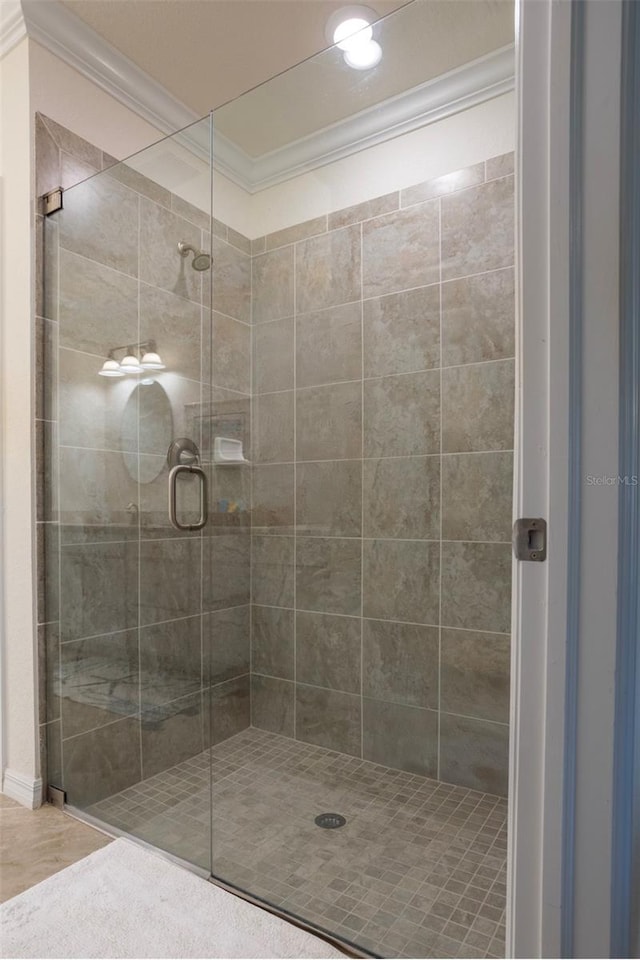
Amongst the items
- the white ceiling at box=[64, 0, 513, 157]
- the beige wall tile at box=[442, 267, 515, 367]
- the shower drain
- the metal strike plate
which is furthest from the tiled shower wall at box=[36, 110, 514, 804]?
the metal strike plate

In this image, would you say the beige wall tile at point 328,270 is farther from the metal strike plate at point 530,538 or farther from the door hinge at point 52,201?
the metal strike plate at point 530,538

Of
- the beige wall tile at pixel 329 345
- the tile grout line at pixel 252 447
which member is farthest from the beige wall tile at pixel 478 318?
the tile grout line at pixel 252 447

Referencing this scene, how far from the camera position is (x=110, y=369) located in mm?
1871

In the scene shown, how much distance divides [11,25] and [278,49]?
0.87 metres

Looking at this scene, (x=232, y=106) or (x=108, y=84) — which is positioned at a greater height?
(x=108, y=84)

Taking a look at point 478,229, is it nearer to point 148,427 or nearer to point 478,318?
point 478,318

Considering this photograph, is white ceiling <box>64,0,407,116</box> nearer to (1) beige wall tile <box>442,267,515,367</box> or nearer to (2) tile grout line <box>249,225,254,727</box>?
(2) tile grout line <box>249,225,254,727</box>

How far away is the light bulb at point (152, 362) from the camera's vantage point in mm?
1813

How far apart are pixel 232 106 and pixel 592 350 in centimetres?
165

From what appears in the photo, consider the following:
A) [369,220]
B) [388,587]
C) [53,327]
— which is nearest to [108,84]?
[53,327]

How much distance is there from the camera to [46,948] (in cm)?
125

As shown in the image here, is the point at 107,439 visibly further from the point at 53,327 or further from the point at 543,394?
the point at 543,394

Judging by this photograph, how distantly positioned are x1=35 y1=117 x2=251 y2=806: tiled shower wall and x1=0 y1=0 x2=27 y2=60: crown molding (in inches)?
10.6

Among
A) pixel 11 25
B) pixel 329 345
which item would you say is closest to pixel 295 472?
pixel 329 345
